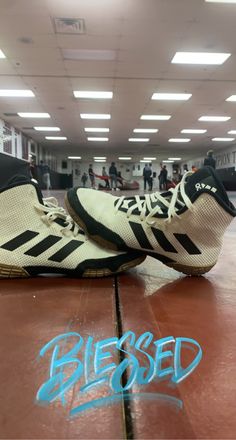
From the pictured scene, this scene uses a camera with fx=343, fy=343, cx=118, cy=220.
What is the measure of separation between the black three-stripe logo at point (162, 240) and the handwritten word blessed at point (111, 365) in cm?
27

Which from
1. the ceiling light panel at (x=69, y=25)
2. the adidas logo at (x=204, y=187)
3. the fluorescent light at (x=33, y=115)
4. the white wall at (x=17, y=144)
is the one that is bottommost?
the adidas logo at (x=204, y=187)

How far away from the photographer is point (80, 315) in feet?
1.46

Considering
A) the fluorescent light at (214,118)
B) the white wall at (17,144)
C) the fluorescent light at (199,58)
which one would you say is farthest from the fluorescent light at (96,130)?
the fluorescent light at (199,58)

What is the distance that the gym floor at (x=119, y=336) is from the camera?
236 mm

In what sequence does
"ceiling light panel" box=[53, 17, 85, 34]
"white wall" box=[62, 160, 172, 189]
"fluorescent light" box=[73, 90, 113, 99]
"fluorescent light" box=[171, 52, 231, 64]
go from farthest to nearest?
"white wall" box=[62, 160, 172, 189] → "fluorescent light" box=[73, 90, 113, 99] → "fluorescent light" box=[171, 52, 231, 64] → "ceiling light panel" box=[53, 17, 85, 34]

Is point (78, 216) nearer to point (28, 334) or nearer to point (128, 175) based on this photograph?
point (28, 334)

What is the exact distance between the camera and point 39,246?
0.64 meters

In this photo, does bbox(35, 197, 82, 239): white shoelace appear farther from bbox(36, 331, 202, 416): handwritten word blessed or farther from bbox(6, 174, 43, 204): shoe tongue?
bbox(36, 331, 202, 416): handwritten word blessed

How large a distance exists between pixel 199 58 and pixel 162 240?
522 centimetres

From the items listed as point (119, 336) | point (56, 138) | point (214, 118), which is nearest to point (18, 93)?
point (214, 118)

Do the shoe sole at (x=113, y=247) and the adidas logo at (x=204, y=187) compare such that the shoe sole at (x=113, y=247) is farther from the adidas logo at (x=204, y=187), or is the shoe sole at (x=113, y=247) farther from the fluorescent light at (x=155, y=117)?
the fluorescent light at (x=155, y=117)

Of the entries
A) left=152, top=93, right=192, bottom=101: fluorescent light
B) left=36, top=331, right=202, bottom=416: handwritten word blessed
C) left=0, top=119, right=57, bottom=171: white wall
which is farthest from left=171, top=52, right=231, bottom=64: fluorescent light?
left=0, top=119, right=57, bottom=171: white wall

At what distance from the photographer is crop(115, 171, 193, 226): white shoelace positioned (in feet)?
2.04

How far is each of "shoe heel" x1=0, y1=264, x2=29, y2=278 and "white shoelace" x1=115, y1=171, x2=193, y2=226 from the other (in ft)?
0.71
